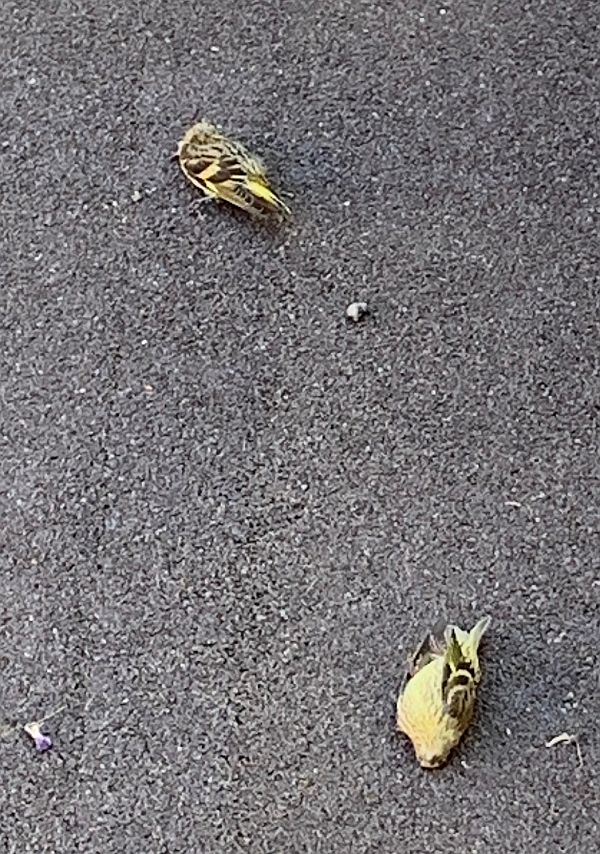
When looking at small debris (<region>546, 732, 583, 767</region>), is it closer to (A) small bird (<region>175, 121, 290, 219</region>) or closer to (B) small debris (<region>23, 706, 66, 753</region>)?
(B) small debris (<region>23, 706, 66, 753</region>)

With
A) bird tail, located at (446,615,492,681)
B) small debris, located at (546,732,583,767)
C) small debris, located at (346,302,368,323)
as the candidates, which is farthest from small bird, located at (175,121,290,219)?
small debris, located at (546,732,583,767)

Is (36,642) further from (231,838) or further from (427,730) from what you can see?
(427,730)

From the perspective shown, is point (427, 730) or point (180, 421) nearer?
point (427, 730)

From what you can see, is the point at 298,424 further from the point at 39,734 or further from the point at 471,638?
the point at 39,734

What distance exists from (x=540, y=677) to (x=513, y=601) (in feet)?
0.23

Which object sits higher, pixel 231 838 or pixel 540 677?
pixel 540 677

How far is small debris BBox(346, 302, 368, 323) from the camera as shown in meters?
1.42

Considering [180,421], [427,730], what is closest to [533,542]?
[427,730]

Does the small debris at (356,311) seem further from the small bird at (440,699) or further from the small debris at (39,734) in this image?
the small debris at (39,734)

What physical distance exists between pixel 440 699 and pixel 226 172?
1.73 ft

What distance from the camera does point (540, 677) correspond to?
4.33 ft

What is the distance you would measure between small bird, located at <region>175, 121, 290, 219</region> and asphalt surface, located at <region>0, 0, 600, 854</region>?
3cm

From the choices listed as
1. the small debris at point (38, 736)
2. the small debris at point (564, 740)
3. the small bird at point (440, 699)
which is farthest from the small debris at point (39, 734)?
the small debris at point (564, 740)

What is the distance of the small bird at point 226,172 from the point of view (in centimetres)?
140
